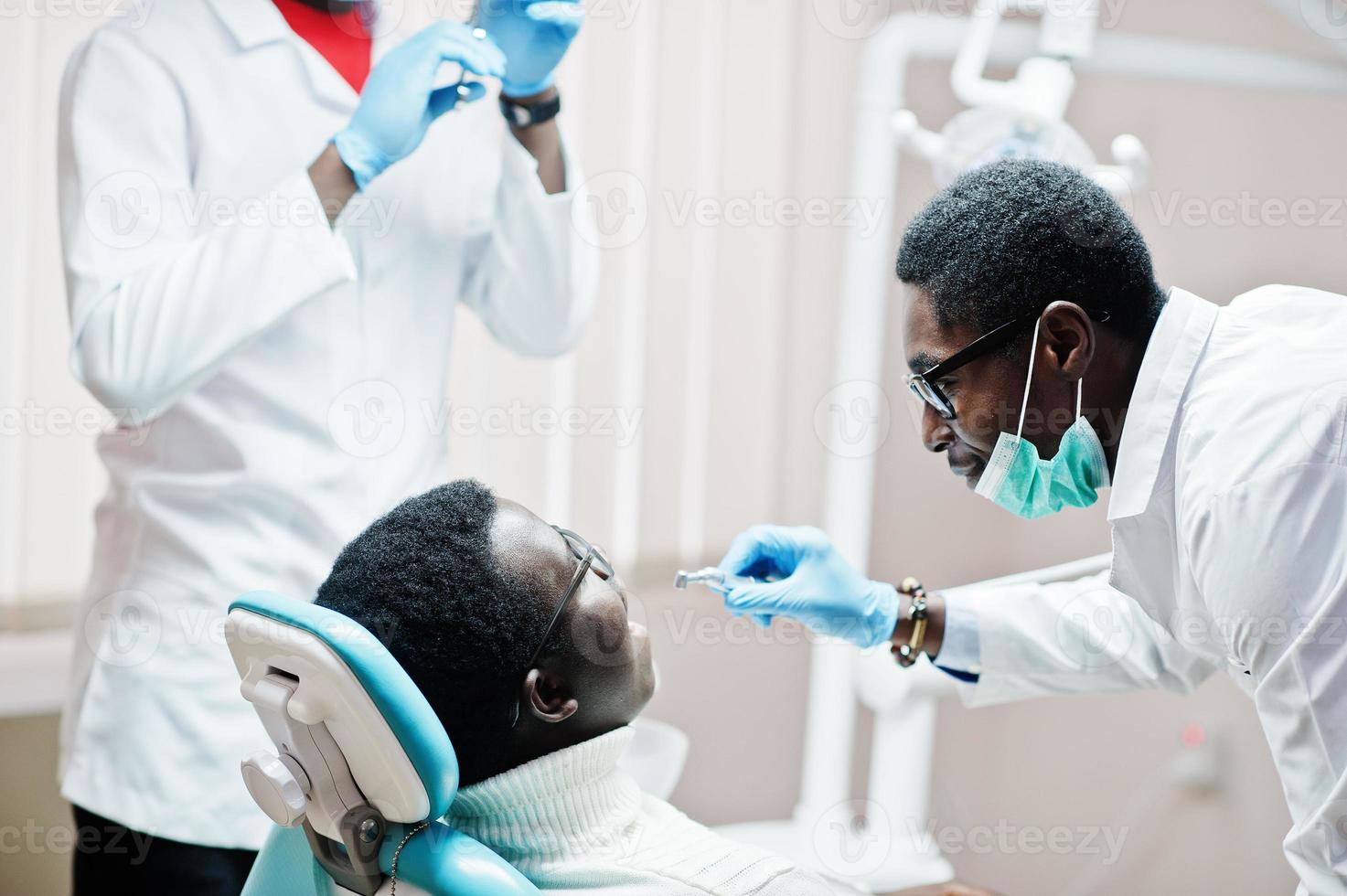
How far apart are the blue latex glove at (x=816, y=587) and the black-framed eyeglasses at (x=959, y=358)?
0.33m

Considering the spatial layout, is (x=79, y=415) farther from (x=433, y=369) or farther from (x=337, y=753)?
(x=337, y=753)

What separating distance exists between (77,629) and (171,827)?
31 centimetres

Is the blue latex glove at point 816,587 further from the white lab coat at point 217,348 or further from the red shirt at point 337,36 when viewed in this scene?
the red shirt at point 337,36

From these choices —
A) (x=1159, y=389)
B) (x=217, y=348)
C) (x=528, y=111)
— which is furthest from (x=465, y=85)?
(x=1159, y=389)

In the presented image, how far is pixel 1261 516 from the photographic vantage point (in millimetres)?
1018

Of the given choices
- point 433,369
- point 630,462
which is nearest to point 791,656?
point 630,462

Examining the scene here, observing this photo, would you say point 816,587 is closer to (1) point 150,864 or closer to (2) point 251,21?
(1) point 150,864

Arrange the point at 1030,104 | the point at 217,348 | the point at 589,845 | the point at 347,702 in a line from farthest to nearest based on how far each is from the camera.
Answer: the point at 1030,104, the point at 217,348, the point at 589,845, the point at 347,702

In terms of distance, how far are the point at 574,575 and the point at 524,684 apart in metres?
0.11

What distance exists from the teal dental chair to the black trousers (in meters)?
0.58

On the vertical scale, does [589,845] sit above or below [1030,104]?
below

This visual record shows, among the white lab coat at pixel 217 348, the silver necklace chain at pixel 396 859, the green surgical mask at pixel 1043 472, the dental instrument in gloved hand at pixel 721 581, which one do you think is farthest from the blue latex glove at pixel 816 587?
the silver necklace chain at pixel 396 859

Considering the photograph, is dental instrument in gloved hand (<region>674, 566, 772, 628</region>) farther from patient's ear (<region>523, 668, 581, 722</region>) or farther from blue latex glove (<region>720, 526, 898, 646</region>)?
patient's ear (<region>523, 668, 581, 722</region>)

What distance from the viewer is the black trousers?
1421mm
